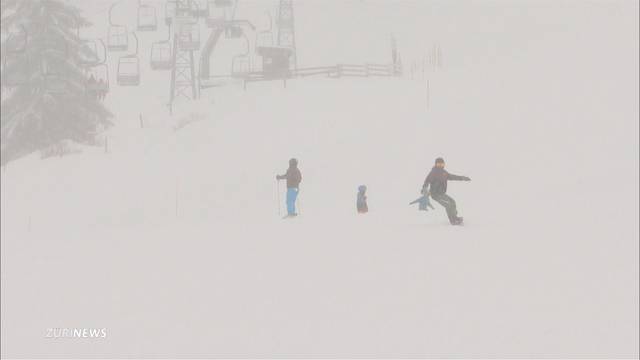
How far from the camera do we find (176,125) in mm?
32969

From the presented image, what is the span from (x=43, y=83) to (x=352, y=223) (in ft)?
68.4

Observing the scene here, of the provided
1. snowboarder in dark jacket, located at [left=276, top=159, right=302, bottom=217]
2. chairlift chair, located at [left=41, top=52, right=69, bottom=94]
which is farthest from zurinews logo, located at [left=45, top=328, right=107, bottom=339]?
chairlift chair, located at [left=41, top=52, right=69, bottom=94]

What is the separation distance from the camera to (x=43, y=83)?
2941 cm

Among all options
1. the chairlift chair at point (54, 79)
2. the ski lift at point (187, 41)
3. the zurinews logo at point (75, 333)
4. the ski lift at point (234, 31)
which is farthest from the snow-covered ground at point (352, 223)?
the ski lift at point (187, 41)

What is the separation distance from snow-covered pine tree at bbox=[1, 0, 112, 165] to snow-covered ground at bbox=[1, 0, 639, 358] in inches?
57.3

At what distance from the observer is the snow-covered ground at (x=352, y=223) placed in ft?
24.4

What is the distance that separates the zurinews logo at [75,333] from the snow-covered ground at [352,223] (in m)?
0.10

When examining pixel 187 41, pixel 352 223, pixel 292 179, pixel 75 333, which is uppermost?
pixel 187 41

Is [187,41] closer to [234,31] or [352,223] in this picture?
[234,31]

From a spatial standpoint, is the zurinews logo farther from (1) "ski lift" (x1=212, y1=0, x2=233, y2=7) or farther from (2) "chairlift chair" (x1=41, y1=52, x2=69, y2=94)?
(1) "ski lift" (x1=212, y1=0, x2=233, y2=7)

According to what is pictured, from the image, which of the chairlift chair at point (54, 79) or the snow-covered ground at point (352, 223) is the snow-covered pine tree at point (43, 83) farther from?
the snow-covered ground at point (352, 223)

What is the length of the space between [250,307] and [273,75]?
104ft

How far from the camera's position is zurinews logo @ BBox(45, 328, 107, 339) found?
25.1 ft

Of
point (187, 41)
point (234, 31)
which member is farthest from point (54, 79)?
point (234, 31)
